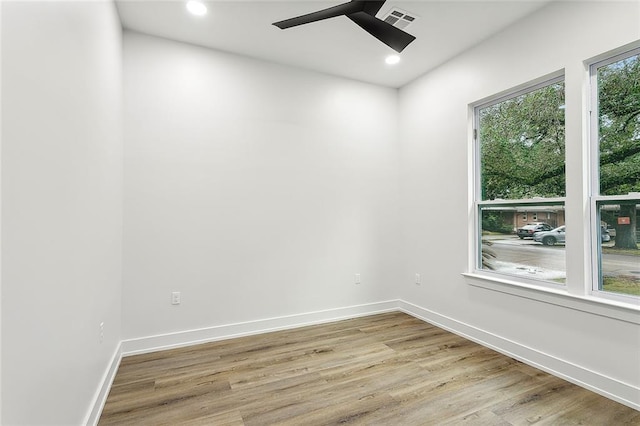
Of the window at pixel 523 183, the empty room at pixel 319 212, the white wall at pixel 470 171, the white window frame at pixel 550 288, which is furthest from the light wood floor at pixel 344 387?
the window at pixel 523 183

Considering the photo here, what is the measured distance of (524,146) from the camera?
2.76m

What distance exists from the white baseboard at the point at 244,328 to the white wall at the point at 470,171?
0.64 m

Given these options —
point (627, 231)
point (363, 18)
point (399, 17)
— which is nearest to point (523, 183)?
point (627, 231)

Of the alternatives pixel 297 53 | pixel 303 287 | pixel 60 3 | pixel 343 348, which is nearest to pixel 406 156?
pixel 297 53

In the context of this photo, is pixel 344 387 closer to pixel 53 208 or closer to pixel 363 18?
pixel 53 208

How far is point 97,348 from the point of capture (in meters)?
1.91

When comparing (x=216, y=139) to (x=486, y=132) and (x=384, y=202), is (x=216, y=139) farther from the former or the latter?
(x=486, y=132)

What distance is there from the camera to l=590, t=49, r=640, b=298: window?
206cm

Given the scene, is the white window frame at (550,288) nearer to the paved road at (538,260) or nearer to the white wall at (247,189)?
the paved road at (538,260)

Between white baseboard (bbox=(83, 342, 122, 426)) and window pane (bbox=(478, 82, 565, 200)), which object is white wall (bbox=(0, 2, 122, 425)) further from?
window pane (bbox=(478, 82, 565, 200))

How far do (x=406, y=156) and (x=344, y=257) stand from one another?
1523 mm

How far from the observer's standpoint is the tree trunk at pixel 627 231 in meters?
2.06

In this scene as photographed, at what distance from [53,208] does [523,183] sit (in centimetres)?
328

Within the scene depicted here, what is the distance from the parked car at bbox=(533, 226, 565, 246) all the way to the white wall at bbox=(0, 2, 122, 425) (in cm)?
324
